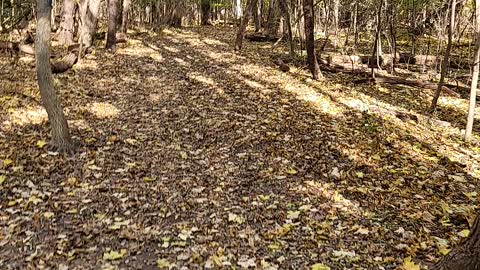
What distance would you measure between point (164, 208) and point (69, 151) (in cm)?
226

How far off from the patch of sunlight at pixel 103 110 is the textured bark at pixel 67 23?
21.2 ft

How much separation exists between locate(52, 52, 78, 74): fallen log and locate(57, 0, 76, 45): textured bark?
2775mm

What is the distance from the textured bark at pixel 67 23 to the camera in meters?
14.2

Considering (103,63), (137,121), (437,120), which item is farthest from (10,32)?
(437,120)

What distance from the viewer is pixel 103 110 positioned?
28.3ft

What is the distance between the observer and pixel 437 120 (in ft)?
29.1

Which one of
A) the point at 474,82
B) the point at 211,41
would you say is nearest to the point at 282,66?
the point at 474,82

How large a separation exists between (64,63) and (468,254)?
34.0 ft

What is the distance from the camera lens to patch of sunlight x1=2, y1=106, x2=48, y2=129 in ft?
24.7

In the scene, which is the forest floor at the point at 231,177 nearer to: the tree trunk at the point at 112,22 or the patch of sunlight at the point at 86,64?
the patch of sunlight at the point at 86,64

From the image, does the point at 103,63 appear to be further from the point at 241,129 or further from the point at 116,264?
the point at 116,264

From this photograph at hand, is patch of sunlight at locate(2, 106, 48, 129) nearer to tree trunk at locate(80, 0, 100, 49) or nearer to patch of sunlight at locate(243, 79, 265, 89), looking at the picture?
patch of sunlight at locate(243, 79, 265, 89)

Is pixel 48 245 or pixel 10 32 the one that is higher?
pixel 10 32

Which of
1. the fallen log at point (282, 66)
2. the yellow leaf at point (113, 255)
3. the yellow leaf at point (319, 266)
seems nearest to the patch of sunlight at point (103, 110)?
the yellow leaf at point (113, 255)
